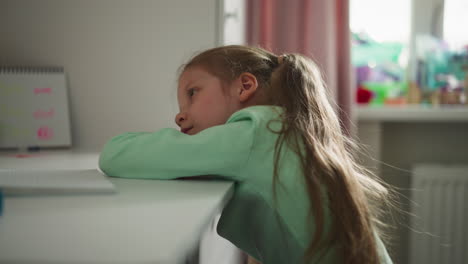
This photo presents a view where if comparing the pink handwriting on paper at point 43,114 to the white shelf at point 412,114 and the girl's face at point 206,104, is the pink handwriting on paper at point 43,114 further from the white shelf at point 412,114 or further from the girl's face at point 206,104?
the white shelf at point 412,114

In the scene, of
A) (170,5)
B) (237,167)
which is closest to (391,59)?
(170,5)

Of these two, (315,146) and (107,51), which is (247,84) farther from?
(107,51)

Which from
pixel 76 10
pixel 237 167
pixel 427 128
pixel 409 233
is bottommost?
pixel 409 233

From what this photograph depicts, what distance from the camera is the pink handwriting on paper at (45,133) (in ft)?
3.86

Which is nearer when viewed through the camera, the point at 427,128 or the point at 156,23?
the point at 156,23

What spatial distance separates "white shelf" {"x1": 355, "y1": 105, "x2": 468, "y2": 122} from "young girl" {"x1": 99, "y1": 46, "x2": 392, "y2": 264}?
107cm

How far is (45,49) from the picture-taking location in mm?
1245

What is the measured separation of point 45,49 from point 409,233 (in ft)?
4.80

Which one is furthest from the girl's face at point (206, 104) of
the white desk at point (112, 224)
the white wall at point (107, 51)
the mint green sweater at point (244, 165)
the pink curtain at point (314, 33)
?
the pink curtain at point (314, 33)

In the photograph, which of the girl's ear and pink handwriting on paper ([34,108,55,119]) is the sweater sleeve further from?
pink handwriting on paper ([34,108,55,119])

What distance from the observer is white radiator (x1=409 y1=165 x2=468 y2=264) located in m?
1.75

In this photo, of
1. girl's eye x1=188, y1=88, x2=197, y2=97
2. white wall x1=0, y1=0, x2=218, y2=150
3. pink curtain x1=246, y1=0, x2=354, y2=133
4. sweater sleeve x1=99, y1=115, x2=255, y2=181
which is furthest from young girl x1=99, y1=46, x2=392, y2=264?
pink curtain x1=246, y1=0, x2=354, y2=133

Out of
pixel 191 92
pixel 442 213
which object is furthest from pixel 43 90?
pixel 442 213

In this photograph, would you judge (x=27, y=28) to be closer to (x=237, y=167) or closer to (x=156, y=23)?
(x=156, y=23)
